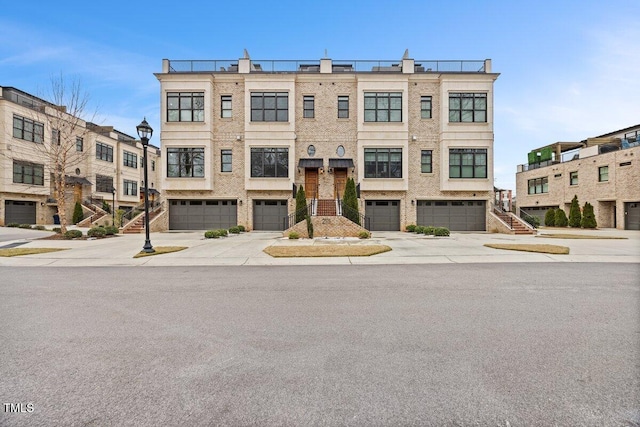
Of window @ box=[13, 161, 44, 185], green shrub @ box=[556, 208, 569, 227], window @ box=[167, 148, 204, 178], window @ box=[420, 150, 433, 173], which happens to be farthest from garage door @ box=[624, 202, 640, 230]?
window @ box=[13, 161, 44, 185]

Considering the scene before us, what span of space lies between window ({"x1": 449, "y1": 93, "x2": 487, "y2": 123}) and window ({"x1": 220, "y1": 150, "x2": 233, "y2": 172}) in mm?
18003

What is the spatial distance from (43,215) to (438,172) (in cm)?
3956

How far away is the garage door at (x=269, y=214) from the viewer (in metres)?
23.8

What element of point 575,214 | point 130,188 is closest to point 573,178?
point 575,214

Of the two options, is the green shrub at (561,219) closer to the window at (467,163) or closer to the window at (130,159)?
the window at (467,163)

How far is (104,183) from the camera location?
38.8 metres

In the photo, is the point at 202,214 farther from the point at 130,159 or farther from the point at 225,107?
Answer: the point at 130,159

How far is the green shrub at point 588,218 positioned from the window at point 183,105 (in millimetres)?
35643

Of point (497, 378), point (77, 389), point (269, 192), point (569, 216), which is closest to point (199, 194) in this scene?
point (269, 192)

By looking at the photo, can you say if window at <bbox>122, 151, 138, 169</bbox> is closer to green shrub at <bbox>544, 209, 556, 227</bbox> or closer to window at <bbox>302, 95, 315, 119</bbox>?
window at <bbox>302, 95, 315, 119</bbox>

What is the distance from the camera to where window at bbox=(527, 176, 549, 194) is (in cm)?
3566

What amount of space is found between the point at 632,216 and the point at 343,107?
90.7 feet

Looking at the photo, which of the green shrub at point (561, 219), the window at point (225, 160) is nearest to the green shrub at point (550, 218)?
the green shrub at point (561, 219)

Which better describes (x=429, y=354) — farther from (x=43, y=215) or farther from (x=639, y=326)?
(x=43, y=215)
